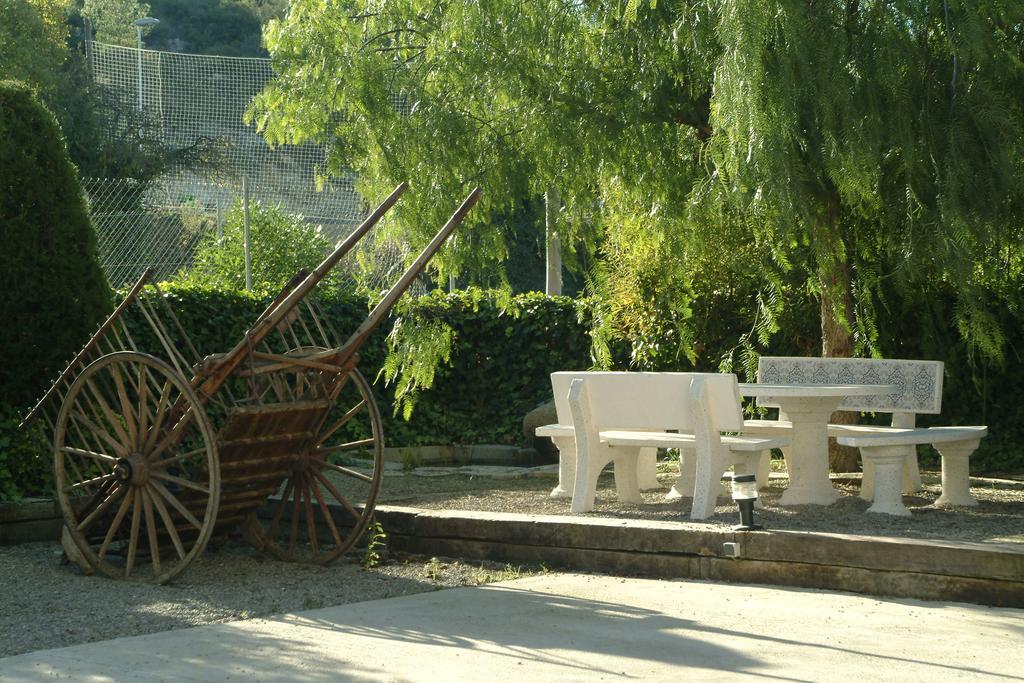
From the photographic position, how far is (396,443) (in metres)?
13.8

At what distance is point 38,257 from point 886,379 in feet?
19.7

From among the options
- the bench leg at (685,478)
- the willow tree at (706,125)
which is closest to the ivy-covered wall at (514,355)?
the willow tree at (706,125)

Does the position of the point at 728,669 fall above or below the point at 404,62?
below

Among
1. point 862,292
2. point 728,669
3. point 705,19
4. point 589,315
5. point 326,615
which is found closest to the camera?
point 728,669

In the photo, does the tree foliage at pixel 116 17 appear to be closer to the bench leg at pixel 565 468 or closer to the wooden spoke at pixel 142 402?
the bench leg at pixel 565 468

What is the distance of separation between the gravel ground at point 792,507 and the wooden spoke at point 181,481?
75.6 inches

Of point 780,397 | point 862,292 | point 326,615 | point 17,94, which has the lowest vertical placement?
point 326,615

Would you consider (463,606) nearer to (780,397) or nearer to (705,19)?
(780,397)

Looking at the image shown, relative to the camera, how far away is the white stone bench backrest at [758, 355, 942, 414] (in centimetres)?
889

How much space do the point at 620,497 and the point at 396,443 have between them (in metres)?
5.63

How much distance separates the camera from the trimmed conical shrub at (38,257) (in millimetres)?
8641

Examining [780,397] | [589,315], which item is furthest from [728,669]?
[589,315]

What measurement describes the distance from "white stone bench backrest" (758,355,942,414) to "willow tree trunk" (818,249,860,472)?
1.35 feet

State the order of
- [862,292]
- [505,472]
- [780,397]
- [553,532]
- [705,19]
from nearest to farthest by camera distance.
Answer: [553,532] → [780,397] → [705,19] → [862,292] → [505,472]
